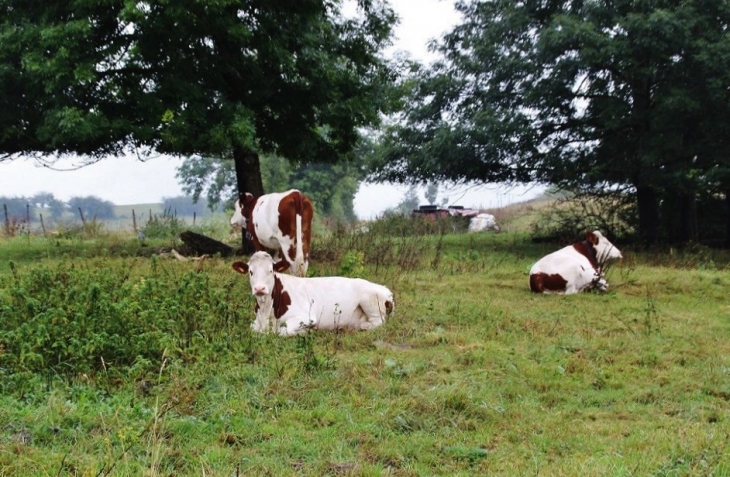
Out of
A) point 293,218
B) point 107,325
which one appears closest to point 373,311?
point 107,325

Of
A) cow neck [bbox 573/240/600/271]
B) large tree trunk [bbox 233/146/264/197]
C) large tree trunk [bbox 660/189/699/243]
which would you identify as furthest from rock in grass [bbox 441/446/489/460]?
large tree trunk [bbox 660/189/699/243]

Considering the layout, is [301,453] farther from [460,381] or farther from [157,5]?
[157,5]

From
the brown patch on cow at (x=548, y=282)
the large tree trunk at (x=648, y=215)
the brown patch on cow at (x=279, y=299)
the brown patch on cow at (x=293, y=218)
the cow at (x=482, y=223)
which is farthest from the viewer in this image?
the cow at (x=482, y=223)

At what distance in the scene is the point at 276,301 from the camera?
7.77 metres

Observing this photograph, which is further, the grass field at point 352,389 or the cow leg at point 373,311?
the cow leg at point 373,311

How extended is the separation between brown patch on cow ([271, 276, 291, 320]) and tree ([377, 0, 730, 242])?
9.98 metres

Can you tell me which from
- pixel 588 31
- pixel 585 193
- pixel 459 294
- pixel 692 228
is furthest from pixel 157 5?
pixel 692 228

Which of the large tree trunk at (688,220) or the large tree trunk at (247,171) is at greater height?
the large tree trunk at (247,171)

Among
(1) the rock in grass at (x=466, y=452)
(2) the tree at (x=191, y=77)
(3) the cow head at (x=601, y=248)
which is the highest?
(2) the tree at (x=191, y=77)

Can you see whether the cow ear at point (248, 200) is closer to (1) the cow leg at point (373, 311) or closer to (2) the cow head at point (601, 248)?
(1) the cow leg at point (373, 311)

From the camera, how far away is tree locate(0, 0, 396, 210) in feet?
42.3

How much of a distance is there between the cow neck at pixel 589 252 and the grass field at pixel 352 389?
2.09 m

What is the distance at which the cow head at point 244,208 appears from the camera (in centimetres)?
1279

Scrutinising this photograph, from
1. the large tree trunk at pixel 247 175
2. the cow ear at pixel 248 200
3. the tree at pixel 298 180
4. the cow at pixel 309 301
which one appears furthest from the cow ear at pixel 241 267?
the tree at pixel 298 180
